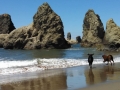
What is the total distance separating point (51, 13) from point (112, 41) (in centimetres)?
3200

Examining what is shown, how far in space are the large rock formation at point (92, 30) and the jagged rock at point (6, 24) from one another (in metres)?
36.1

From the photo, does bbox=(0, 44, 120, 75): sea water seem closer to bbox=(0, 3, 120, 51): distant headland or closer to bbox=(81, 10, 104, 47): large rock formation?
bbox=(0, 3, 120, 51): distant headland

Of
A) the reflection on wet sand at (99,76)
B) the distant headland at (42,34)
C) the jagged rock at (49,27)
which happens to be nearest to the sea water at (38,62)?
the reflection on wet sand at (99,76)

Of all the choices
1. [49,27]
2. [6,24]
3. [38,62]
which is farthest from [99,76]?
[6,24]

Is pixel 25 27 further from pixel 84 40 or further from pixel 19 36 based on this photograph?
pixel 84 40

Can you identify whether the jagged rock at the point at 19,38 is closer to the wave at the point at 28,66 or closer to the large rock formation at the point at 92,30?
the large rock formation at the point at 92,30

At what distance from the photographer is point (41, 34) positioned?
268 ft

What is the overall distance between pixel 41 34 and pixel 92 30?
4041cm

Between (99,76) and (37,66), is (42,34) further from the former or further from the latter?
(99,76)

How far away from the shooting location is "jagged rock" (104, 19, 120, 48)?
195 feet

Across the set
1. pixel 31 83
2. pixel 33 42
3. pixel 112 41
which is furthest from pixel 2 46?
pixel 31 83

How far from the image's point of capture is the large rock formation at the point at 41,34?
78406mm

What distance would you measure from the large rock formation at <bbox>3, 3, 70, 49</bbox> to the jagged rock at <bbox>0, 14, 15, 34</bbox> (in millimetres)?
27160

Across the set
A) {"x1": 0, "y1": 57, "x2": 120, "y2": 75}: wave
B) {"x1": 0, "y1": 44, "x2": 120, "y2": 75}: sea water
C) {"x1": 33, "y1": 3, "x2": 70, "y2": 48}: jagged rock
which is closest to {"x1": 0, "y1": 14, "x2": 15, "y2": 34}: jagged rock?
{"x1": 33, "y1": 3, "x2": 70, "y2": 48}: jagged rock
